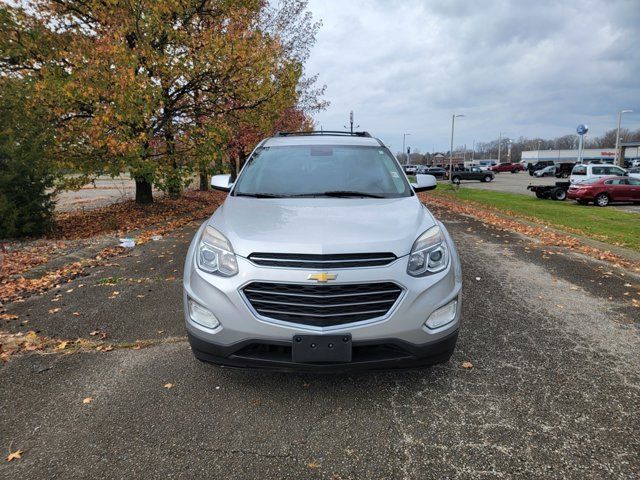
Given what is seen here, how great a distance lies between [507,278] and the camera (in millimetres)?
6047

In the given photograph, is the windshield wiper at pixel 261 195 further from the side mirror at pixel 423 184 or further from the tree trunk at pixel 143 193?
the tree trunk at pixel 143 193

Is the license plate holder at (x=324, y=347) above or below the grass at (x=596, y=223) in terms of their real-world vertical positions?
above

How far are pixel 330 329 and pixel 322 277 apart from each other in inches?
12.7

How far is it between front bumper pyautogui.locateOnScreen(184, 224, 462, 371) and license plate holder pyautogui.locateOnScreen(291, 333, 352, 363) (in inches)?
1.4

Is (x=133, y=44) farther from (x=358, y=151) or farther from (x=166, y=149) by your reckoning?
(x=358, y=151)

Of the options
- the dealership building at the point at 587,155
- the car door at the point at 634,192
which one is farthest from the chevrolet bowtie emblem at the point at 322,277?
the dealership building at the point at 587,155

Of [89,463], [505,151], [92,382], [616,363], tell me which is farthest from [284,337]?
[505,151]

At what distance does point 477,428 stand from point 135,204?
1469 cm

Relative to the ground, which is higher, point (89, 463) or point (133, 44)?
point (133, 44)

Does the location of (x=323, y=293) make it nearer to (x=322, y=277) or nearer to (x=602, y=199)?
(x=322, y=277)

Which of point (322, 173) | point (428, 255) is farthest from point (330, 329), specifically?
point (322, 173)

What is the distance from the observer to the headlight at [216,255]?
8.83 ft

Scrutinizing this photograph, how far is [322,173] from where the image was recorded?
3.97 m

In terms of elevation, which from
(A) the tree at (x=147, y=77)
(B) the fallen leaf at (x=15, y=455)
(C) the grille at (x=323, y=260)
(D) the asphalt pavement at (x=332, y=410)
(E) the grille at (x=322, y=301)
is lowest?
(D) the asphalt pavement at (x=332, y=410)
